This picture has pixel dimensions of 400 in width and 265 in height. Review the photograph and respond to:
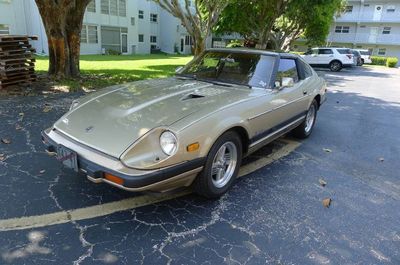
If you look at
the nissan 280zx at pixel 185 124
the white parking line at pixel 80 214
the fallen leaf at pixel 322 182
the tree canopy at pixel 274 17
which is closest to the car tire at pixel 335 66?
the tree canopy at pixel 274 17

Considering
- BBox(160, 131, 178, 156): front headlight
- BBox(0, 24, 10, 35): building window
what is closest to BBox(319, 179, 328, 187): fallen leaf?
BBox(160, 131, 178, 156): front headlight

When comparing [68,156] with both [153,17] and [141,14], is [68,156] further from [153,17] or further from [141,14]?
[153,17]

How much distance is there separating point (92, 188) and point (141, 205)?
635mm

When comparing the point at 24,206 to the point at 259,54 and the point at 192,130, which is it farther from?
the point at 259,54

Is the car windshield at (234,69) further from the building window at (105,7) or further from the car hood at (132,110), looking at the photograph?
the building window at (105,7)

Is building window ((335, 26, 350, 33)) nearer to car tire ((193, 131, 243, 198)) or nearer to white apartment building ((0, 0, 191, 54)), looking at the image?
white apartment building ((0, 0, 191, 54))

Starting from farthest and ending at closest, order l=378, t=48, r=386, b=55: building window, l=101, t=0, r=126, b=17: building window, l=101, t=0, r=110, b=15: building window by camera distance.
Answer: l=378, t=48, r=386, b=55: building window < l=101, t=0, r=126, b=17: building window < l=101, t=0, r=110, b=15: building window

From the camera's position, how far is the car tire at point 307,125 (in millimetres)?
5605

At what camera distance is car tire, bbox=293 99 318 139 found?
5.61 m

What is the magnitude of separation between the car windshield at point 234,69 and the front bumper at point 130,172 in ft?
5.47

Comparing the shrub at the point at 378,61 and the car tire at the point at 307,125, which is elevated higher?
the shrub at the point at 378,61

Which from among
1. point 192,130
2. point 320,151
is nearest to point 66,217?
point 192,130

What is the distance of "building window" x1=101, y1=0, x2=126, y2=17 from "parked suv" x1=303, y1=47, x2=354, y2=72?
17.6 m

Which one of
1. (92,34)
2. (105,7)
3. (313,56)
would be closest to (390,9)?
(313,56)
